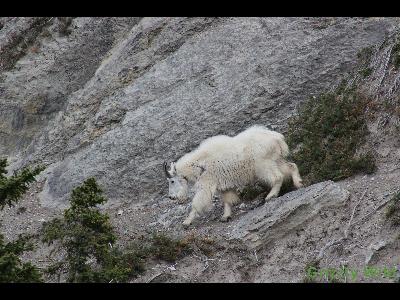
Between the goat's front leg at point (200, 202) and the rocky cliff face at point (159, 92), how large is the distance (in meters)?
1.24

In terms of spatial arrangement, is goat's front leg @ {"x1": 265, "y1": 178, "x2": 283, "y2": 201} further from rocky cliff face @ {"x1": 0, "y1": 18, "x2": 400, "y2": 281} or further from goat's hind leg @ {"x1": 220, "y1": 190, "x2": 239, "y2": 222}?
rocky cliff face @ {"x1": 0, "y1": 18, "x2": 400, "y2": 281}

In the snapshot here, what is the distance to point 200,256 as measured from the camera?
13.2m

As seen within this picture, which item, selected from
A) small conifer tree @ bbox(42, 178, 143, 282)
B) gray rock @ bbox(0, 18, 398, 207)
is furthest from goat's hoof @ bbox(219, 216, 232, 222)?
gray rock @ bbox(0, 18, 398, 207)

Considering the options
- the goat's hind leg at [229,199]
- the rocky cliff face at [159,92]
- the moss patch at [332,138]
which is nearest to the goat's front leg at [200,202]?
the goat's hind leg at [229,199]

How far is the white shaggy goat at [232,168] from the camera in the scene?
47.3ft

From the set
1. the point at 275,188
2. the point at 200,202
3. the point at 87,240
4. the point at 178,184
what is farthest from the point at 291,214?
the point at 87,240

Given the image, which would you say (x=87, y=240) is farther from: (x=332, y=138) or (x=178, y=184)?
(x=332, y=138)

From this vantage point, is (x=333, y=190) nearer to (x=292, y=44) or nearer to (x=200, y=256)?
(x=200, y=256)

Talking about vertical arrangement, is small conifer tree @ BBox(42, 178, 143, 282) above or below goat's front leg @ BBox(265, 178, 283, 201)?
above

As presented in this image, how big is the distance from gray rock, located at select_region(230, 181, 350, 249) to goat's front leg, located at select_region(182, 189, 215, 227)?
5.58 feet

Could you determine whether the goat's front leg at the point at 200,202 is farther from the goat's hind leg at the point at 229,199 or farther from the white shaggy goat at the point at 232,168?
the goat's hind leg at the point at 229,199

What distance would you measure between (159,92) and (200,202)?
21.5 feet

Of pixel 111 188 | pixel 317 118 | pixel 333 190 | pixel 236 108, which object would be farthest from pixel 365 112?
pixel 111 188

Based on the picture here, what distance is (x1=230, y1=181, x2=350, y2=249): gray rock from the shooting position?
1280cm
